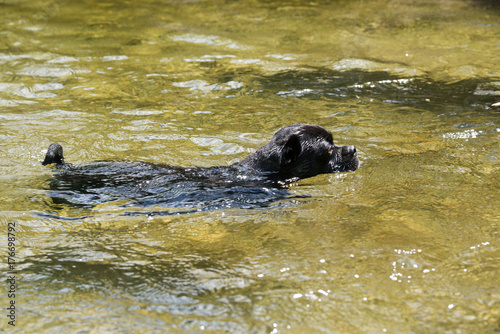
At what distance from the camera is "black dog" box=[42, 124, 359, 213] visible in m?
5.74

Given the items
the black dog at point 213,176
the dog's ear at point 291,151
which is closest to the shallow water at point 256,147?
the black dog at point 213,176

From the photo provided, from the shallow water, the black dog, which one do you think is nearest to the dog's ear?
the black dog

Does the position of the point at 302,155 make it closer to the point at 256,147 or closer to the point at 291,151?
the point at 291,151

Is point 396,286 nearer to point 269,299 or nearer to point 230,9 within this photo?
point 269,299

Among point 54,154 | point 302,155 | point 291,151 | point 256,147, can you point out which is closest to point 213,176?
point 291,151

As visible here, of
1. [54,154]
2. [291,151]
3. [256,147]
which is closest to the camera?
[54,154]

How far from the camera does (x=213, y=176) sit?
6.12 meters

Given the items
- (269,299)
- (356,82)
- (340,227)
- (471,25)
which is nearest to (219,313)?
(269,299)

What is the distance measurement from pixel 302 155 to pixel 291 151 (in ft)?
0.56

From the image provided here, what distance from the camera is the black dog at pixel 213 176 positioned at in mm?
5738

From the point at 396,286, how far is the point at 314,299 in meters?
0.62

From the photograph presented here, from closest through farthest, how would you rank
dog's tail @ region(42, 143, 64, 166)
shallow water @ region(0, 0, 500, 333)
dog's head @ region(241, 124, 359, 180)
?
shallow water @ region(0, 0, 500, 333), dog's tail @ region(42, 143, 64, 166), dog's head @ region(241, 124, 359, 180)

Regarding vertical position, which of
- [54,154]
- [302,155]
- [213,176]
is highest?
[54,154]

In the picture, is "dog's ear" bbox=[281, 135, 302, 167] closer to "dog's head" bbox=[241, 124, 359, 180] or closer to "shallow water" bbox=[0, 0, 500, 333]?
"dog's head" bbox=[241, 124, 359, 180]
